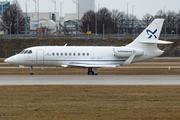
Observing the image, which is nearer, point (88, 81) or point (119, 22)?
point (88, 81)

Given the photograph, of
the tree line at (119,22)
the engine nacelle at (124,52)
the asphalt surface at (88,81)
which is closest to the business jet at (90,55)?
the engine nacelle at (124,52)

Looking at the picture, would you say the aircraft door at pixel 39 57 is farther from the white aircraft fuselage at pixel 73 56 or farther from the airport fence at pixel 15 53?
the airport fence at pixel 15 53

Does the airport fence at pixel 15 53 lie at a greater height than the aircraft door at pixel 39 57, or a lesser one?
lesser

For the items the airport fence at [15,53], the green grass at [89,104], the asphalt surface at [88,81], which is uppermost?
the airport fence at [15,53]

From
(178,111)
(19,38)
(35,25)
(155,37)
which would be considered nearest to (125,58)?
(155,37)

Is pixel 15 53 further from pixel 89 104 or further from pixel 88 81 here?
pixel 89 104

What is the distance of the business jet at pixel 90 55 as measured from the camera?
1334 inches

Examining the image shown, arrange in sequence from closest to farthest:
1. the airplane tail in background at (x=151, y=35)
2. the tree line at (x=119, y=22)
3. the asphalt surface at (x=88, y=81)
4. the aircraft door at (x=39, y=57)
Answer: the asphalt surface at (x=88, y=81) → the aircraft door at (x=39, y=57) → the airplane tail in background at (x=151, y=35) → the tree line at (x=119, y=22)

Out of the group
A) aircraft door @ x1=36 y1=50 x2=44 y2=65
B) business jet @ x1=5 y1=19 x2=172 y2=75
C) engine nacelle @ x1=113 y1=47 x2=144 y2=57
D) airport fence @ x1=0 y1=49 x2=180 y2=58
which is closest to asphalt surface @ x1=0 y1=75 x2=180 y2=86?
business jet @ x1=5 y1=19 x2=172 y2=75

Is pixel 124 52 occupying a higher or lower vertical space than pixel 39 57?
higher

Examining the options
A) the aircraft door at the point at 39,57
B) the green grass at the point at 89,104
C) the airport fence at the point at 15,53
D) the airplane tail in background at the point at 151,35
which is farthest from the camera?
the airport fence at the point at 15,53

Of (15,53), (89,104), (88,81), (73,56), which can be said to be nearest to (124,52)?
(73,56)

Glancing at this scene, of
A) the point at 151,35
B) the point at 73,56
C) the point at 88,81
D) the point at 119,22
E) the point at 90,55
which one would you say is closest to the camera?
the point at 88,81

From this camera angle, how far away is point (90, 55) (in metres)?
34.5
